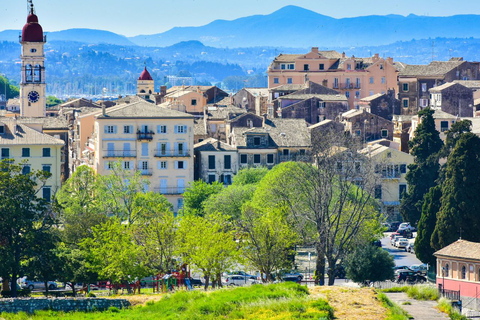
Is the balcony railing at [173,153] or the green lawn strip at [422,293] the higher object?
the balcony railing at [173,153]

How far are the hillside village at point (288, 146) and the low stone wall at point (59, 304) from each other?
13.9 meters

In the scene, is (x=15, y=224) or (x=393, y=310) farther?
(x=15, y=224)

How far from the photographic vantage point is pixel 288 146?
103312mm

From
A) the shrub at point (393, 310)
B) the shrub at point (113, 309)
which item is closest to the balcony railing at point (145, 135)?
the shrub at point (113, 309)

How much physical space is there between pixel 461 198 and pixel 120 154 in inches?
1394

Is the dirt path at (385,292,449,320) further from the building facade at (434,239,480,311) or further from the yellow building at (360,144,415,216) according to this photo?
the yellow building at (360,144,415,216)

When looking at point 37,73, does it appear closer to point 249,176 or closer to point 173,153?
point 173,153

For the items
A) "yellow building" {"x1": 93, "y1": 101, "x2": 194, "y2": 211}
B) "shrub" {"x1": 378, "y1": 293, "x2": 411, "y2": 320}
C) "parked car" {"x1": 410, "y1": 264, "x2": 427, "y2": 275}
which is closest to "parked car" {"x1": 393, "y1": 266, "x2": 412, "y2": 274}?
"parked car" {"x1": 410, "y1": 264, "x2": 427, "y2": 275}

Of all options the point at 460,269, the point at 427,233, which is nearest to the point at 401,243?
the point at 427,233

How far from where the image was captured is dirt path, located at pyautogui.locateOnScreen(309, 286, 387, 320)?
145ft

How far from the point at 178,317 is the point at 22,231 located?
14.8 m

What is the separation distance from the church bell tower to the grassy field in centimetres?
10367

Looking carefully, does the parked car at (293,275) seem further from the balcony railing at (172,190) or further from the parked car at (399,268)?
the balcony railing at (172,190)

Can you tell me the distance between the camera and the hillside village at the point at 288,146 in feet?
239
